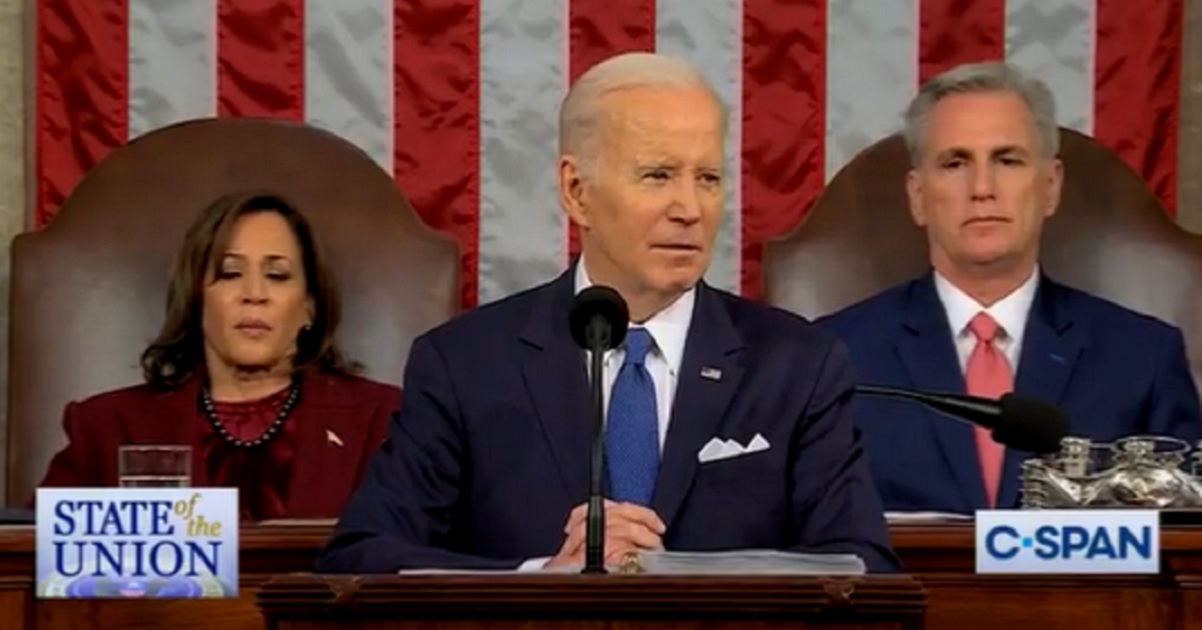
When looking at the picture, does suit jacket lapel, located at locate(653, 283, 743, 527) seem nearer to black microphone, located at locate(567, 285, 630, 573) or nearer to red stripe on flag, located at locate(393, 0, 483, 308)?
black microphone, located at locate(567, 285, 630, 573)

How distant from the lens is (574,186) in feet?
13.1

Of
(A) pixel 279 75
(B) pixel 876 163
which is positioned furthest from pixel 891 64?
(A) pixel 279 75

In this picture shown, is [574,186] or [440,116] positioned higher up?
[440,116]

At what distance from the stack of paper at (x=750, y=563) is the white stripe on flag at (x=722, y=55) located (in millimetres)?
2345

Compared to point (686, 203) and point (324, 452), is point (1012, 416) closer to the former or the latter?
point (686, 203)

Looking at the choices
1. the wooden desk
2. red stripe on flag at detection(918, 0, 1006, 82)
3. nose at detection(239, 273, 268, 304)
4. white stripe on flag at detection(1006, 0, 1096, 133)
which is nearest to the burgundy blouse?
nose at detection(239, 273, 268, 304)

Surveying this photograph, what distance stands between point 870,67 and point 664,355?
1879 millimetres

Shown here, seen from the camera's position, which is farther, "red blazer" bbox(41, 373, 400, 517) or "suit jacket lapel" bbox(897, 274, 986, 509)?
"red blazer" bbox(41, 373, 400, 517)

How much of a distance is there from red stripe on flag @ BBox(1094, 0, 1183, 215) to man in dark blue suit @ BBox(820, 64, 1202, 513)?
2.34ft

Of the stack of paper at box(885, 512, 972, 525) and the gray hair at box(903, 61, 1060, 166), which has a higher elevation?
the gray hair at box(903, 61, 1060, 166)

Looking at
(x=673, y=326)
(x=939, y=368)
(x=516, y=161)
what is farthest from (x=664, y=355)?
(x=516, y=161)

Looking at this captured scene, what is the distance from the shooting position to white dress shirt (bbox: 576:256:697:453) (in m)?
3.83

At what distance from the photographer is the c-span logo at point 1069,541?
11.8 feet

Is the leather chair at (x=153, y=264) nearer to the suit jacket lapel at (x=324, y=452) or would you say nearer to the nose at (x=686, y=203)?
the suit jacket lapel at (x=324, y=452)
